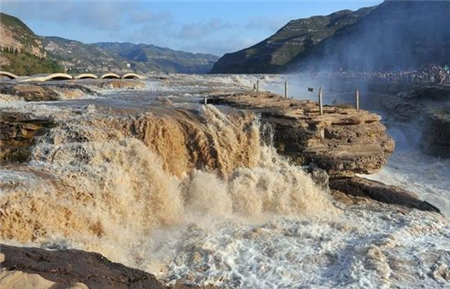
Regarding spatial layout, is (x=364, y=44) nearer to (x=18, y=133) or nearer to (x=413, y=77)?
(x=413, y=77)

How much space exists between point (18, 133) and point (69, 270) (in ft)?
16.7

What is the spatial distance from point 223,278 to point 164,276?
91cm

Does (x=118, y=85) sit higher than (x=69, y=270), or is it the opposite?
(x=118, y=85)

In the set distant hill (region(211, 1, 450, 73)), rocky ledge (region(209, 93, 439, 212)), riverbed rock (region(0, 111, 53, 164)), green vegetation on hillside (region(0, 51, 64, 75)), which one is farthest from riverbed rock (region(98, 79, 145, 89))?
distant hill (region(211, 1, 450, 73))

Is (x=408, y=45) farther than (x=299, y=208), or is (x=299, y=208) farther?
(x=408, y=45)

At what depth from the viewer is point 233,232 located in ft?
31.8

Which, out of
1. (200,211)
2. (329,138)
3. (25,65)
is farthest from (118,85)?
(25,65)

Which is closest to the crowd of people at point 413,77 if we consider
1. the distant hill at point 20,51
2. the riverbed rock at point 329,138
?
the riverbed rock at point 329,138

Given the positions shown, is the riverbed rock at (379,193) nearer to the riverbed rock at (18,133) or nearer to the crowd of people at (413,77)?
the riverbed rock at (18,133)

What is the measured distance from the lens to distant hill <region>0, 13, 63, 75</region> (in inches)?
2308

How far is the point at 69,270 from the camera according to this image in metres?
5.78

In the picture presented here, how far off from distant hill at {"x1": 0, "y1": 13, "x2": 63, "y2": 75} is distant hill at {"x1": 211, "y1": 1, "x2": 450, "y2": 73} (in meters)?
29.2

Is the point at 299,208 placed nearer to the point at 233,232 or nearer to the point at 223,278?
the point at 233,232

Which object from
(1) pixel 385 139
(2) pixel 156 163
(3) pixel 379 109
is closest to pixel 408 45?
(3) pixel 379 109
